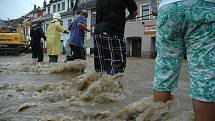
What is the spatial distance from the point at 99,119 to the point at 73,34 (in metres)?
6.41

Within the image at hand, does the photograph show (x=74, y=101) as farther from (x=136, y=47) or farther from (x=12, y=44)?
(x=136, y=47)

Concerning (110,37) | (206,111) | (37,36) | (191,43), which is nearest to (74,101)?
(110,37)

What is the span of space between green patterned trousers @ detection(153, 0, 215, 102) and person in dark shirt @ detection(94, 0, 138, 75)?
2562mm

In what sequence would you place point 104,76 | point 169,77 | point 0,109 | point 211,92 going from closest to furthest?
1. point 211,92
2. point 169,77
3. point 0,109
4. point 104,76

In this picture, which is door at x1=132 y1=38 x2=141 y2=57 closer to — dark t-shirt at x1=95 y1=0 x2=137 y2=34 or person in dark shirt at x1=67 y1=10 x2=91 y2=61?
person in dark shirt at x1=67 y1=10 x2=91 y2=61

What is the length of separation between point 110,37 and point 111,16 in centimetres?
30

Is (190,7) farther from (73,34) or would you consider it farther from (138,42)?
(138,42)

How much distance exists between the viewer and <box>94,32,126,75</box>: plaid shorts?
18.9 feet

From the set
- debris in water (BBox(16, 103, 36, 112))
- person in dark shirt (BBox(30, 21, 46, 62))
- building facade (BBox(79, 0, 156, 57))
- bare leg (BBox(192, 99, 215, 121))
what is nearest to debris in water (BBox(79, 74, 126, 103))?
debris in water (BBox(16, 103, 36, 112))

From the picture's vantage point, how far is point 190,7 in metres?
2.91

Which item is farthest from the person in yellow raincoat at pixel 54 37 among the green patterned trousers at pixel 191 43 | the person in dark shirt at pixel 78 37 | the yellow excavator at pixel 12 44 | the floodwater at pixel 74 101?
the yellow excavator at pixel 12 44

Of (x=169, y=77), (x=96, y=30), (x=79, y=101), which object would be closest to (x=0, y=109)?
(x=79, y=101)

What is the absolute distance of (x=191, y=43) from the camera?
2.95 meters

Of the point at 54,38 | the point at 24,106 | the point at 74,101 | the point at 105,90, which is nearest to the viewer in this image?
the point at 24,106
